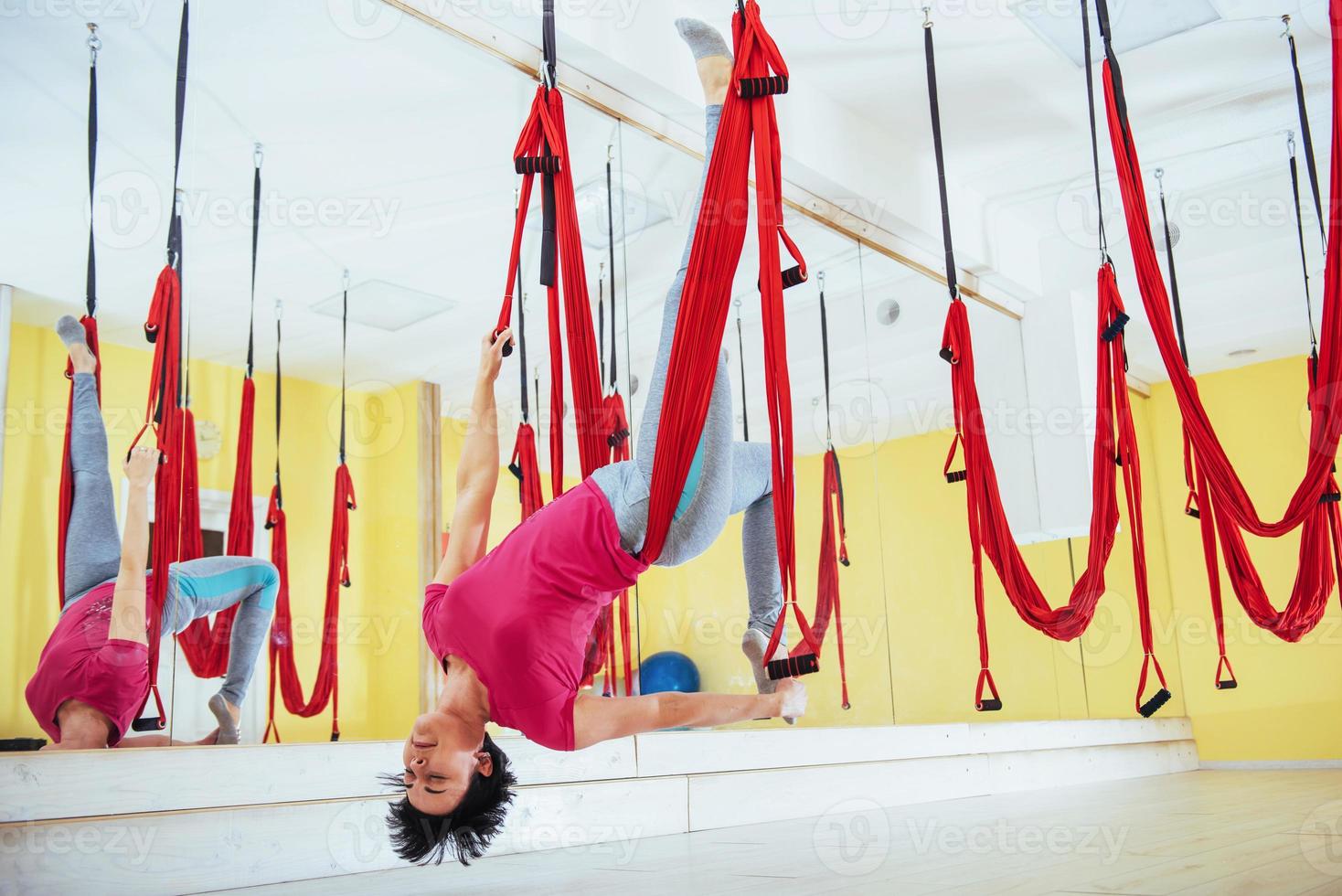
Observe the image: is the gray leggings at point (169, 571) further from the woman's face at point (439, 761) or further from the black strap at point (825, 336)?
the black strap at point (825, 336)

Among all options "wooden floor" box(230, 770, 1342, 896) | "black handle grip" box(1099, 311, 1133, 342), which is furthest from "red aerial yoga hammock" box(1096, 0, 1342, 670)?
"wooden floor" box(230, 770, 1342, 896)

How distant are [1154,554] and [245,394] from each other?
651 cm

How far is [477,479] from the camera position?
239 cm

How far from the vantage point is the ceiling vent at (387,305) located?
11.7 ft

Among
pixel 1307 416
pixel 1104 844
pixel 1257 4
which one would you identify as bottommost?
pixel 1104 844

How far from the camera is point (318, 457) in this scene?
334 cm

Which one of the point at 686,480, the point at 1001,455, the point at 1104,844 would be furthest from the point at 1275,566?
the point at 686,480

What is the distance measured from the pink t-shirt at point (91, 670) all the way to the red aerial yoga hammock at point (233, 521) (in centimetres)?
27

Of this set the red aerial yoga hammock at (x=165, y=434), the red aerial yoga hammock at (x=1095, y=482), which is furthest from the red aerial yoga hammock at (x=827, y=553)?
the red aerial yoga hammock at (x=165, y=434)

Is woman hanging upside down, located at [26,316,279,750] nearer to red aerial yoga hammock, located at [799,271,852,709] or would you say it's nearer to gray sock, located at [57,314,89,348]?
gray sock, located at [57,314,89,348]

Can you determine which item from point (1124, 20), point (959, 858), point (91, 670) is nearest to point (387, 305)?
point (91, 670)

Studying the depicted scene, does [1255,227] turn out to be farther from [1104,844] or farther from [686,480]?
[686,480]

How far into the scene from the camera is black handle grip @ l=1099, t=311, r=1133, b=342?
3176 millimetres

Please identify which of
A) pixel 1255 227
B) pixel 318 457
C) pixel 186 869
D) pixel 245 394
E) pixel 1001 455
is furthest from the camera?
pixel 1001 455
